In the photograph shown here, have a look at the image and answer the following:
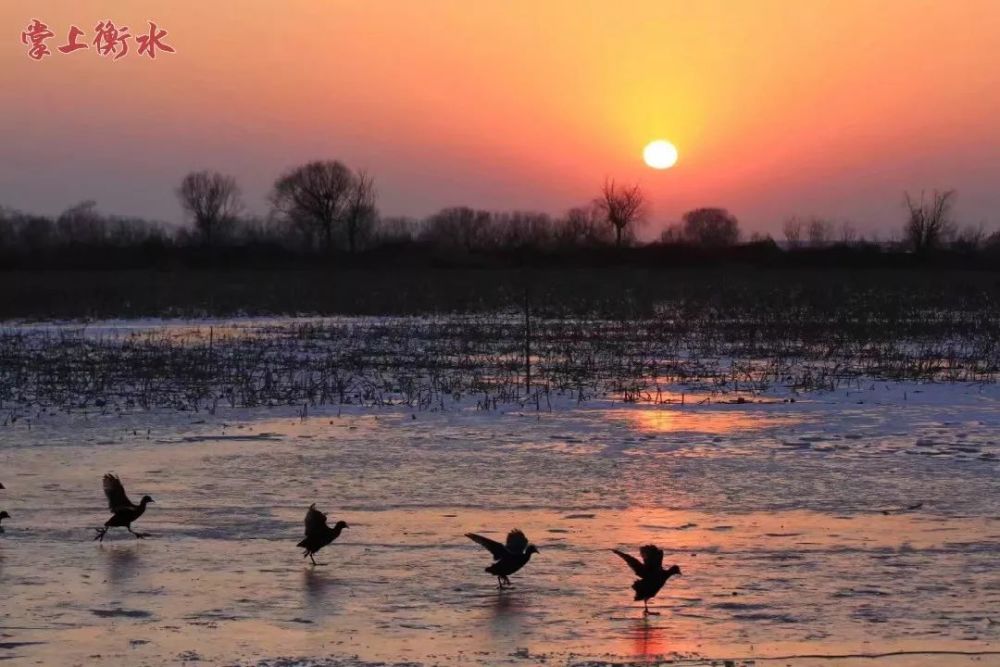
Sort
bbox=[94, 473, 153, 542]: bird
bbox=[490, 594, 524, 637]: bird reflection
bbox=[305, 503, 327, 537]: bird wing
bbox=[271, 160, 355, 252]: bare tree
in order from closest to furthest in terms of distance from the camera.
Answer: bbox=[490, 594, 524, 637]: bird reflection
bbox=[305, 503, 327, 537]: bird wing
bbox=[94, 473, 153, 542]: bird
bbox=[271, 160, 355, 252]: bare tree

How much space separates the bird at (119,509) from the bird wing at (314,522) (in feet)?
4.55

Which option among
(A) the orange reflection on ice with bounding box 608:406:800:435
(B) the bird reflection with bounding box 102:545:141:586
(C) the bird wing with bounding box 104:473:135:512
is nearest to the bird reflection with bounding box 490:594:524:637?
(B) the bird reflection with bounding box 102:545:141:586

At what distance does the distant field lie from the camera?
1512 inches

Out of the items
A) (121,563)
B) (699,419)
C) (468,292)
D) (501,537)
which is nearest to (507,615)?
(501,537)

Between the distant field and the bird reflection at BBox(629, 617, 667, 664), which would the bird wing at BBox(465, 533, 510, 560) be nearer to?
the bird reflection at BBox(629, 617, 667, 664)

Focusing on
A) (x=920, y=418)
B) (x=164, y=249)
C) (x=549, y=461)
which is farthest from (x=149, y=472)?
(x=164, y=249)

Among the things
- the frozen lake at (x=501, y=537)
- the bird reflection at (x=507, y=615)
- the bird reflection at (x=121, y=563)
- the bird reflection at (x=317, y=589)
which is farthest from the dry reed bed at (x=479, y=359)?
the bird reflection at (x=507, y=615)

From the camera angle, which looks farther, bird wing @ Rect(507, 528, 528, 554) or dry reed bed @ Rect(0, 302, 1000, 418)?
dry reed bed @ Rect(0, 302, 1000, 418)

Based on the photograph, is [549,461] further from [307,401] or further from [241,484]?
[307,401]

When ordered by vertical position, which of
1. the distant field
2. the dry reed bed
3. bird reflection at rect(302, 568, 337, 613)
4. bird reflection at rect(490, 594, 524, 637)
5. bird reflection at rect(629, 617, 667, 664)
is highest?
the distant field

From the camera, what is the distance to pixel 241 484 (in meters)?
10.2

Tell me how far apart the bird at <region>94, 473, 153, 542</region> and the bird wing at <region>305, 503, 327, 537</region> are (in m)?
1.39

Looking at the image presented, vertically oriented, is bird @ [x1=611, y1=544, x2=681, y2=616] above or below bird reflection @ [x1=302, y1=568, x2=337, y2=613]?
above

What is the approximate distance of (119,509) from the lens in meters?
8.12
